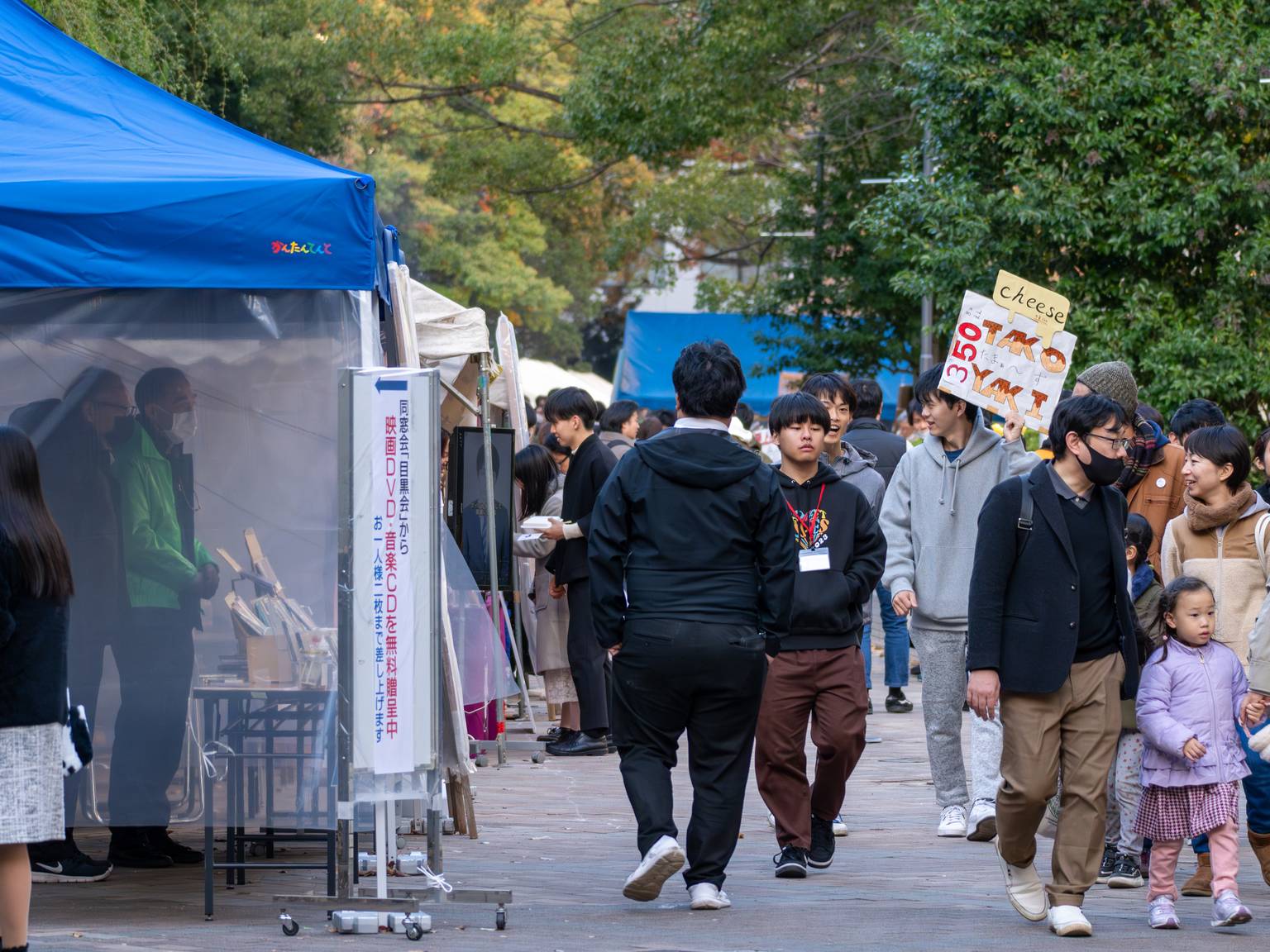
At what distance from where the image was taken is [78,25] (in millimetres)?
11523

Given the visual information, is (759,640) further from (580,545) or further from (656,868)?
(580,545)

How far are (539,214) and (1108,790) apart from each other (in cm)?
3972

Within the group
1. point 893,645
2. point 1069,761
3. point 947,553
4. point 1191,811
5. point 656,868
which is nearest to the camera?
point 1069,761

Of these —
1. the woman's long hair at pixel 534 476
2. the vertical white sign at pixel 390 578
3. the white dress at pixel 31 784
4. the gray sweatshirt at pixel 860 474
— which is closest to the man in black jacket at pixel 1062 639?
the vertical white sign at pixel 390 578

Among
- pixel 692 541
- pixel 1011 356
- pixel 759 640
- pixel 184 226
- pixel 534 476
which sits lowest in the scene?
pixel 759 640

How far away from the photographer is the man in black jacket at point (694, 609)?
634 cm

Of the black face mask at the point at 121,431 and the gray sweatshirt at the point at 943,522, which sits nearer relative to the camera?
the black face mask at the point at 121,431

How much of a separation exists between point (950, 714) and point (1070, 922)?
200cm

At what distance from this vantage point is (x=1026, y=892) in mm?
6340

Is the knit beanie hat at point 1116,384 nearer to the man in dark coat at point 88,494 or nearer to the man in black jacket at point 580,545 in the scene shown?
the man in black jacket at point 580,545

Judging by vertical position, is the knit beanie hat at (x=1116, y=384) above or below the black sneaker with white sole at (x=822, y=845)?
above

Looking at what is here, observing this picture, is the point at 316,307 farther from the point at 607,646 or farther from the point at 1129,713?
the point at 1129,713

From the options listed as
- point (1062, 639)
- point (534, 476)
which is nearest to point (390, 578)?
point (1062, 639)

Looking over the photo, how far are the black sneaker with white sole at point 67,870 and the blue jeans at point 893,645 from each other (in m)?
6.01
